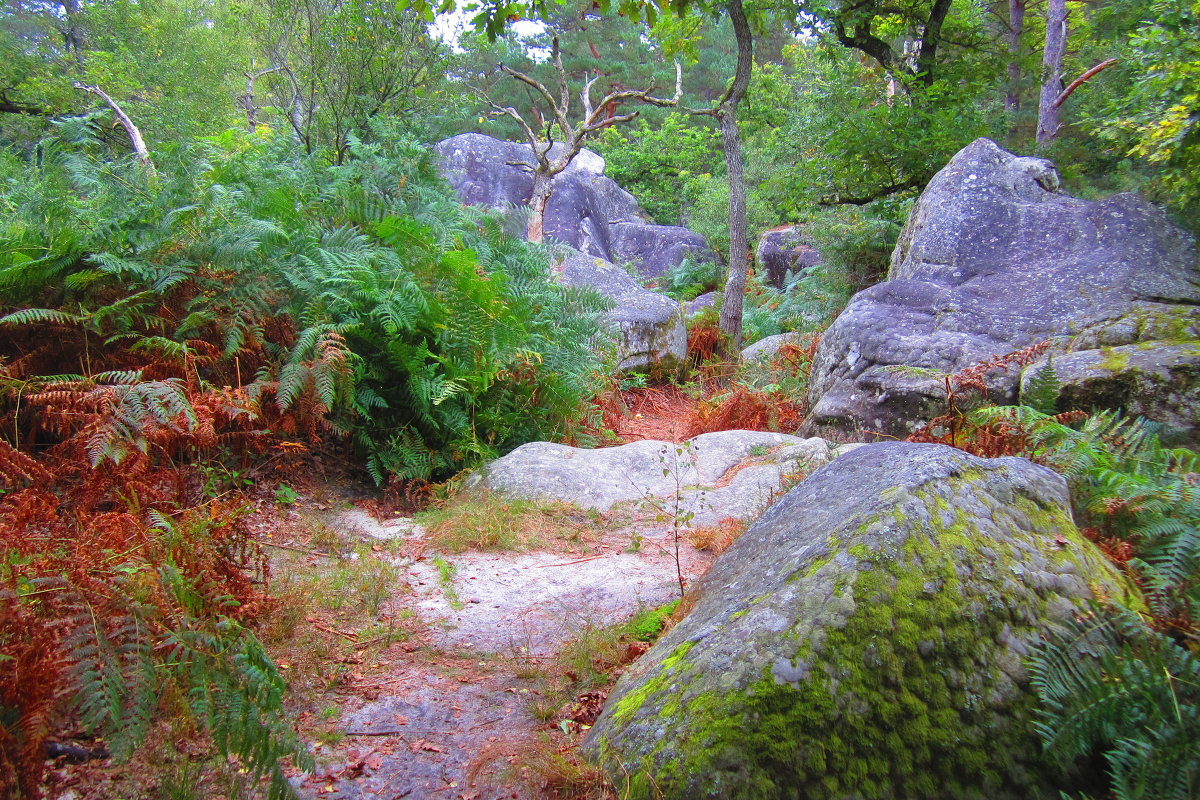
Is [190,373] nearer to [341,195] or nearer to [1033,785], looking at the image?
[341,195]

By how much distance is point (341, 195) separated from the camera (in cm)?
583

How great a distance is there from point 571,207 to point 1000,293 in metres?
14.8

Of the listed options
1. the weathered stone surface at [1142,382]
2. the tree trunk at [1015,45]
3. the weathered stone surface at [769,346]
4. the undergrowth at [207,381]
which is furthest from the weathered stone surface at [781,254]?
the weathered stone surface at [1142,382]

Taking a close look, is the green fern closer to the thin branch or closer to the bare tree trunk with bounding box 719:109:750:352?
the bare tree trunk with bounding box 719:109:750:352

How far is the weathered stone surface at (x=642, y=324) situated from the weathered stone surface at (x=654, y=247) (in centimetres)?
670

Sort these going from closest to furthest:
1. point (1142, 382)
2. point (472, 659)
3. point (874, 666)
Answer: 1. point (874, 666)
2. point (472, 659)
3. point (1142, 382)

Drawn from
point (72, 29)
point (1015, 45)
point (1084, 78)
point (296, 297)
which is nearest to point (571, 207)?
point (1015, 45)

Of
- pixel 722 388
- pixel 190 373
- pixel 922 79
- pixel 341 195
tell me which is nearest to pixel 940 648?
pixel 190 373

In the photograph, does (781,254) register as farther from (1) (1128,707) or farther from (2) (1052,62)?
(1) (1128,707)

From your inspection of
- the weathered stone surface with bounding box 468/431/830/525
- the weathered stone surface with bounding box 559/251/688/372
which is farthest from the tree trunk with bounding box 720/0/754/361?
the weathered stone surface with bounding box 468/431/830/525

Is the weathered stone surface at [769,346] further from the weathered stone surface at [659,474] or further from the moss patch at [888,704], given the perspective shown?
the moss patch at [888,704]

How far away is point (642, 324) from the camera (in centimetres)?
1062

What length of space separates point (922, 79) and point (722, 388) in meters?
5.13

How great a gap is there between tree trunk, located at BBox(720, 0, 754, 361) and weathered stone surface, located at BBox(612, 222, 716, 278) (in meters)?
7.15
